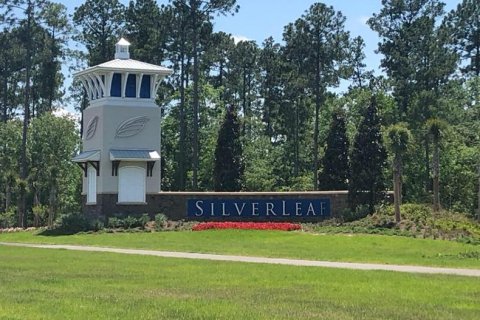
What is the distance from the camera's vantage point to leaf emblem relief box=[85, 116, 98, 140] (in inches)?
1832

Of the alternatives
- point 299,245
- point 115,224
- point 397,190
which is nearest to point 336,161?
point 397,190

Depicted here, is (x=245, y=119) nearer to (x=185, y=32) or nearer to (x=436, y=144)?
(x=185, y=32)

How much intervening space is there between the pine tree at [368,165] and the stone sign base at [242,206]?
1678 mm

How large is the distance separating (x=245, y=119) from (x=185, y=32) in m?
11.9

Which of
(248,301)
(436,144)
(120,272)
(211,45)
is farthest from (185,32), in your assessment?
(248,301)

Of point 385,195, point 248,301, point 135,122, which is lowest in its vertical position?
point 248,301

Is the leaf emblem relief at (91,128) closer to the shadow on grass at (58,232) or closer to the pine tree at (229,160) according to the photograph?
the shadow on grass at (58,232)

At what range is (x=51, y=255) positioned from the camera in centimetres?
2516

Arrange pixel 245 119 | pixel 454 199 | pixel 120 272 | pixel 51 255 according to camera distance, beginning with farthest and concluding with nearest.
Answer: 1. pixel 245 119
2. pixel 454 199
3. pixel 51 255
4. pixel 120 272

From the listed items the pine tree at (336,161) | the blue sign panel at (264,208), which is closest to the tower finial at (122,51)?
the blue sign panel at (264,208)

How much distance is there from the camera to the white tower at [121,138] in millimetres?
45031

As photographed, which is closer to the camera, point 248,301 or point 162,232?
point 248,301

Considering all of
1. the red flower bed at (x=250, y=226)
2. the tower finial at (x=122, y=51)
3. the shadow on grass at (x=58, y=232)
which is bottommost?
the shadow on grass at (x=58, y=232)

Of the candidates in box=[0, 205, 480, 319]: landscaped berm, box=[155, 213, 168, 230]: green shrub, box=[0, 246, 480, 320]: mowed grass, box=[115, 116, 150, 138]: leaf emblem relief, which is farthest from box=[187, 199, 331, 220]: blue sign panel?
box=[0, 246, 480, 320]: mowed grass
